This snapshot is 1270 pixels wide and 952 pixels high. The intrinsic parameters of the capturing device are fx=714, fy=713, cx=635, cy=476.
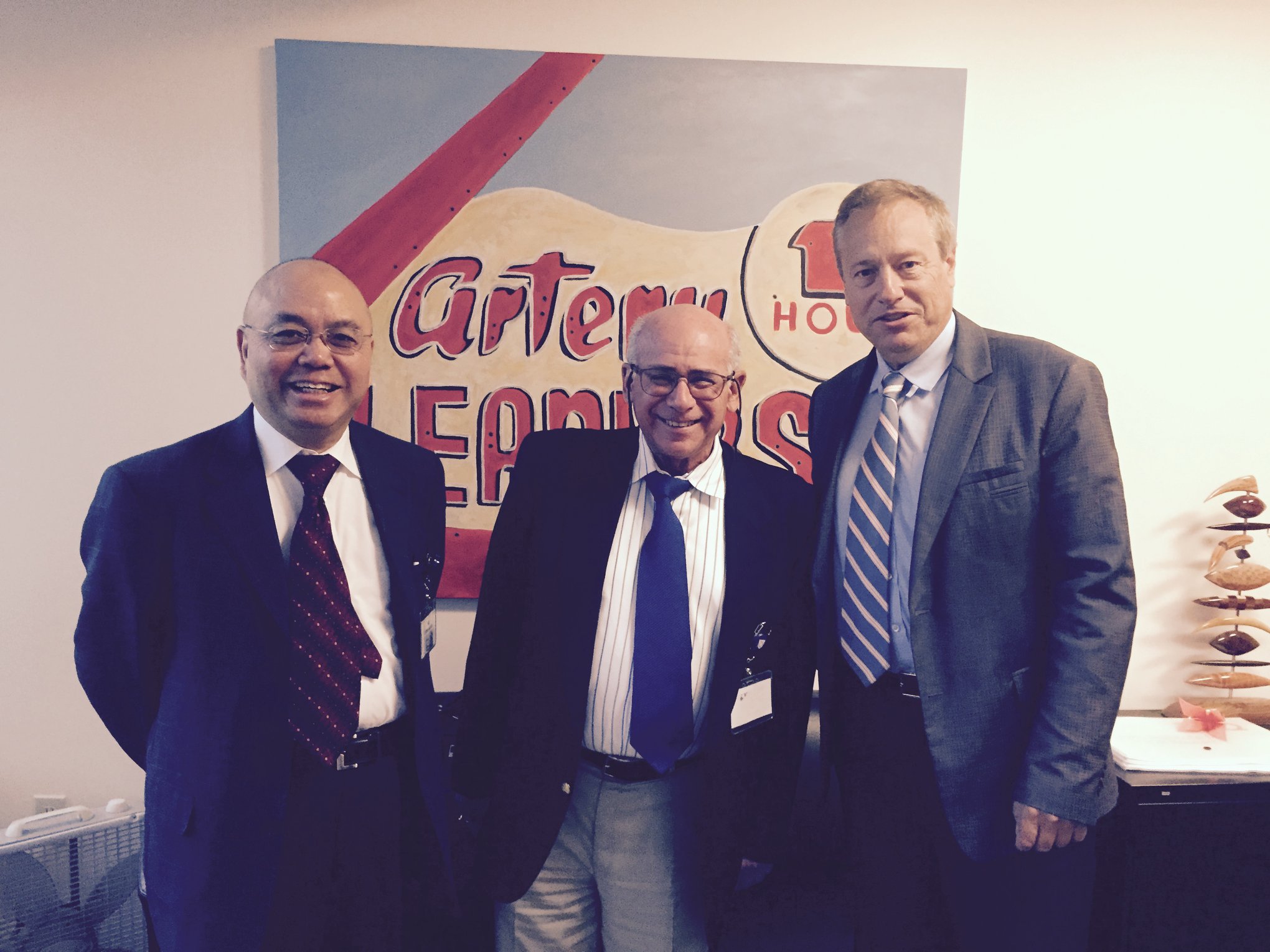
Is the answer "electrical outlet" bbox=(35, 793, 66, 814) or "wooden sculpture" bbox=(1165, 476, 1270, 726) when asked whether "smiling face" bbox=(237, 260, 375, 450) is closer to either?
"electrical outlet" bbox=(35, 793, 66, 814)

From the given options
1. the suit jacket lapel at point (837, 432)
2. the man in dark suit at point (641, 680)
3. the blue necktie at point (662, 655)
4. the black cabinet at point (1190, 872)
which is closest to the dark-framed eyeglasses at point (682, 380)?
the man in dark suit at point (641, 680)

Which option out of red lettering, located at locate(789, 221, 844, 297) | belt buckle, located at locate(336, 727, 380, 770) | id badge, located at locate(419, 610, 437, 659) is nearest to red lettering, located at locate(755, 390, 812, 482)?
red lettering, located at locate(789, 221, 844, 297)

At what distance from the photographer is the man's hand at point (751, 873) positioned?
5.03 ft

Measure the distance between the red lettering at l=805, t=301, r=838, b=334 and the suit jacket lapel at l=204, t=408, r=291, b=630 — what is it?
1699 mm

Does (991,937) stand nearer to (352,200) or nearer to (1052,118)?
(1052,118)

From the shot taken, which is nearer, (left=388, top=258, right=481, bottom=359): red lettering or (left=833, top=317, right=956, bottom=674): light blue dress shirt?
(left=833, top=317, right=956, bottom=674): light blue dress shirt

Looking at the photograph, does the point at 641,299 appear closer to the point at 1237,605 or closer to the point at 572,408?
the point at 572,408

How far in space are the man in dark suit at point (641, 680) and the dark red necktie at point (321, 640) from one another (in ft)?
0.89

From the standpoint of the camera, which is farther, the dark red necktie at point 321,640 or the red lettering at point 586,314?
the red lettering at point 586,314

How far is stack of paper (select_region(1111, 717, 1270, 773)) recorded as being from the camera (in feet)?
6.37

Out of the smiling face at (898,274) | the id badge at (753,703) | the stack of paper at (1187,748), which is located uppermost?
the smiling face at (898,274)

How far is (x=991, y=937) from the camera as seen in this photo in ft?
4.83

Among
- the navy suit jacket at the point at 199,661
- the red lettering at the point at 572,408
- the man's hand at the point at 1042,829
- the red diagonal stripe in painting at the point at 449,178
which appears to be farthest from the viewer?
the red lettering at the point at 572,408

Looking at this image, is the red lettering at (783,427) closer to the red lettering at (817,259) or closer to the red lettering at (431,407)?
the red lettering at (817,259)
